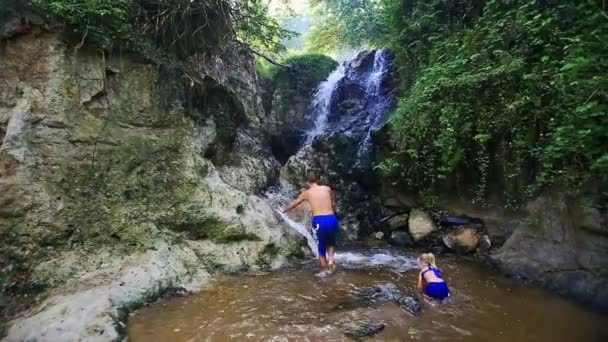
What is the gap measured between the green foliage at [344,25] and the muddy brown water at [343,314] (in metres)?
8.37

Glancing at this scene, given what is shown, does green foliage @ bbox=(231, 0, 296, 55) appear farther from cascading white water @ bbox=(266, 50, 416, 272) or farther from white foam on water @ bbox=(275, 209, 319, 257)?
white foam on water @ bbox=(275, 209, 319, 257)

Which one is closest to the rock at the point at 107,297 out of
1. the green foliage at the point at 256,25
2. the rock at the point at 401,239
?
the rock at the point at 401,239

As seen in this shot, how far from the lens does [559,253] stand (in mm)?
4914

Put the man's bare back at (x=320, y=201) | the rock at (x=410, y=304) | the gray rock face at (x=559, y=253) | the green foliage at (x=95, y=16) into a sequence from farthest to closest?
the man's bare back at (x=320, y=201) < the green foliage at (x=95, y=16) < the gray rock face at (x=559, y=253) < the rock at (x=410, y=304)

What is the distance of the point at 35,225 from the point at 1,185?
569 millimetres

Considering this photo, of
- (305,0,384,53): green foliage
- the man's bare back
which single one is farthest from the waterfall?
the man's bare back

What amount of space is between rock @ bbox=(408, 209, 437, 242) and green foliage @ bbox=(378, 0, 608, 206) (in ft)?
1.89

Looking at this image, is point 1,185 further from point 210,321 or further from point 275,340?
point 275,340

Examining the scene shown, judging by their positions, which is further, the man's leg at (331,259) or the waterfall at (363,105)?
the waterfall at (363,105)

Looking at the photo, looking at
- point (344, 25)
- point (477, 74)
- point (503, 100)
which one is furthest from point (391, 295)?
point (344, 25)

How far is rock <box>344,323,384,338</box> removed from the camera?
3604 mm

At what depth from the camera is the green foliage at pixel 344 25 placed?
1190cm

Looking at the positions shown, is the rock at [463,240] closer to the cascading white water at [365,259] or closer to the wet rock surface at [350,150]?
the cascading white water at [365,259]

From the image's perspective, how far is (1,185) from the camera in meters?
4.30
